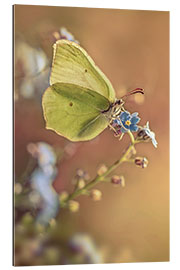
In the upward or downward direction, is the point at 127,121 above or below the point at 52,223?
above

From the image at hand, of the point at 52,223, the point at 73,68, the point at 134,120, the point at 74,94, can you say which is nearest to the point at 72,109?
the point at 74,94

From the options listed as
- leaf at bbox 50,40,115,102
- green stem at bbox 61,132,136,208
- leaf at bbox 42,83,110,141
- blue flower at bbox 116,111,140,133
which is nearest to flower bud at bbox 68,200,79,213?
green stem at bbox 61,132,136,208

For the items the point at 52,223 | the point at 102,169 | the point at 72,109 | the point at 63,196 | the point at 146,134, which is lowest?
the point at 52,223

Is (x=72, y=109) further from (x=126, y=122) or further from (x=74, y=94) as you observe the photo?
(x=126, y=122)

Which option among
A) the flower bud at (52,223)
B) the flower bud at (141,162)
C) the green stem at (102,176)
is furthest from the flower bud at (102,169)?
the flower bud at (52,223)

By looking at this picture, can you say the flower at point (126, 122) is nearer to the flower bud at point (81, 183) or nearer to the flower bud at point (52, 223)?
the flower bud at point (81, 183)

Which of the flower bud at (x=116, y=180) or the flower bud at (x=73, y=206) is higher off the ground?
the flower bud at (x=116, y=180)
